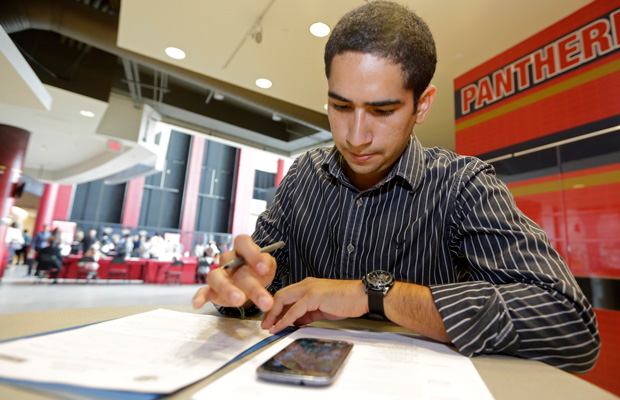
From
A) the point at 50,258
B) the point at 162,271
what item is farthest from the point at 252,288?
the point at 162,271

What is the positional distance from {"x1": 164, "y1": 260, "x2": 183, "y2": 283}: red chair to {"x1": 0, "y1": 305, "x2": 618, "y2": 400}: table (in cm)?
978

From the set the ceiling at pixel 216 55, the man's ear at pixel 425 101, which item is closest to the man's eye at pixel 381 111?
the man's ear at pixel 425 101

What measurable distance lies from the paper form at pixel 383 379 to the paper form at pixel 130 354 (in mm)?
52

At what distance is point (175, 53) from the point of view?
152 inches

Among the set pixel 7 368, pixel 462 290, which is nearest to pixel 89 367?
pixel 7 368

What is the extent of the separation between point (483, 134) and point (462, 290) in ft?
9.72

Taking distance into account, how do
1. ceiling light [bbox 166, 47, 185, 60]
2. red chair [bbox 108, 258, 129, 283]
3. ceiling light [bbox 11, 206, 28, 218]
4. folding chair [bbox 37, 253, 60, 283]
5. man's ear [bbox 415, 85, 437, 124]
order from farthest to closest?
ceiling light [bbox 11, 206, 28, 218]
red chair [bbox 108, 258, 129, 283]
folding chair [bbox 37, 253, 60, 283]
ceiling light [bbox 166, 47, 185, 60]
man's ear [bbox 415, 85, 437, 124]

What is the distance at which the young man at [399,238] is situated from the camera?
67 centimetres

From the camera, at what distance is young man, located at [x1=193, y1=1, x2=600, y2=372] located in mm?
667

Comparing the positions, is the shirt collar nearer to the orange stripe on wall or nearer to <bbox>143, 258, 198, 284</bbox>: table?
the orange stripe on wall

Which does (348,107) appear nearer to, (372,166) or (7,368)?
(372,166)

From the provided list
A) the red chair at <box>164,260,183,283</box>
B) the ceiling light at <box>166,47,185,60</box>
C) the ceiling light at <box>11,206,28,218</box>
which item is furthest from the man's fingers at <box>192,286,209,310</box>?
the ceiling light at <box>11,206,28,218</box>

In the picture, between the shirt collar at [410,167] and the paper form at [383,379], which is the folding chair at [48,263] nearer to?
the shirt collar at [410,167]

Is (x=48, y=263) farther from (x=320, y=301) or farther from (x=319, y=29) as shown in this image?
(x=320, y=301)
